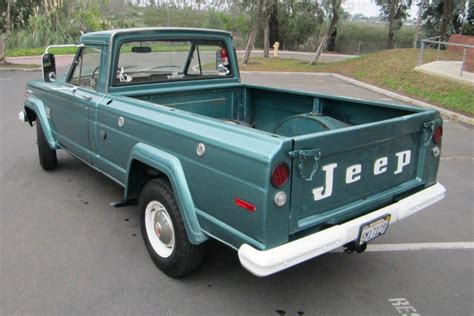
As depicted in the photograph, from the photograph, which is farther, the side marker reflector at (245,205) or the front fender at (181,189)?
A: the front fender at (181,189)

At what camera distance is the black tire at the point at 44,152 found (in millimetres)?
5598

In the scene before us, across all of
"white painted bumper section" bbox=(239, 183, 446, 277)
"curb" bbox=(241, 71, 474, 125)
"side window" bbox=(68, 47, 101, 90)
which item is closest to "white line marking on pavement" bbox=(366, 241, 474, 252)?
"white painted bumper section" bbox=(239, 183, 446, 277)

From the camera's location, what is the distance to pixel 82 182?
548 cm

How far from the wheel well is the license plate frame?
1.55 metres

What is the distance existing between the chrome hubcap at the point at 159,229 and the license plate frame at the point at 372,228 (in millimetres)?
1338

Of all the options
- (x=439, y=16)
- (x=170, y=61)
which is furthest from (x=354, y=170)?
(x=439, y=16)

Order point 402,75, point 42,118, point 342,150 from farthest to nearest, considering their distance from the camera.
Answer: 1. point 402,75
2. point 42,118
3. point 342,150

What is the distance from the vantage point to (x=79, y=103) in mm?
4473

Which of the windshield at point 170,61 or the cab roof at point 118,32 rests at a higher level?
the cab roof at point 118,32

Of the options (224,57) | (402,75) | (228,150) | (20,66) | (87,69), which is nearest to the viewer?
(228,150)

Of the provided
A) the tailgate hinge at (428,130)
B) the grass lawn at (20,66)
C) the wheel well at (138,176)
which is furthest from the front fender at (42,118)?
the grass lawn at (20,66)

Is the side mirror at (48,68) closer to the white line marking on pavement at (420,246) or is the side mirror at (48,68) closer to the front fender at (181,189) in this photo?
the front fender at (181,189)

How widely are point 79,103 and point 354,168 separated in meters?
2.87

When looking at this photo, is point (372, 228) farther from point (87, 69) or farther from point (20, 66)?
point (20, 66)
